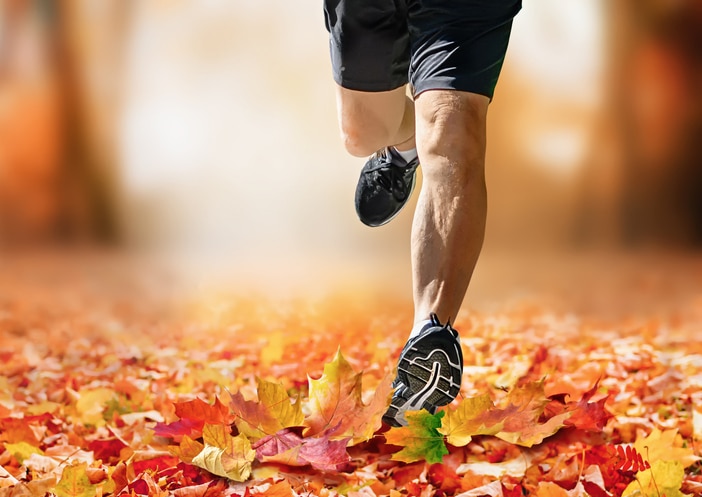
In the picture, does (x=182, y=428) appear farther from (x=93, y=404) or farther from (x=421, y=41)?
(x=421, y=41)

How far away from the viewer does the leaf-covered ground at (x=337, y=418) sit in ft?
3.94

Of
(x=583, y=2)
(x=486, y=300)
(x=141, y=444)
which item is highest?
(x=583, y=2)

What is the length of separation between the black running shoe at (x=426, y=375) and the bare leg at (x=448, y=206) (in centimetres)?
5

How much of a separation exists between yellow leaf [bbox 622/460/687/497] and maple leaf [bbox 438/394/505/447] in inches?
10.7

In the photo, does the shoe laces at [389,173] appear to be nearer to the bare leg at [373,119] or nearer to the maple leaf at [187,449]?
the bare leg at [373,119]

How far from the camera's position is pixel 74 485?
118cm

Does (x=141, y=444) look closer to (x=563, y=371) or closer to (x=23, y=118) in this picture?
(x=563, y=371)

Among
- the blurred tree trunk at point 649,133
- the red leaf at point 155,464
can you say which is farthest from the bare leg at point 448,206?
the blurred tree trunk at point 649,133

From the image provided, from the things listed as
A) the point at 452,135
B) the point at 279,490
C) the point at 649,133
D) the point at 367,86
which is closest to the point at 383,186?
the point at 367,86

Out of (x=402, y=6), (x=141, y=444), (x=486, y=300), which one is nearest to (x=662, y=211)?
(x=486, y=300)

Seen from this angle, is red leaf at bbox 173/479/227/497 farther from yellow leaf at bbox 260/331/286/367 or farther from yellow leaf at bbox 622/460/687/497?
yellow leaf at bbox 260/331/286/367

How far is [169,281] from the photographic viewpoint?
5.34 meters

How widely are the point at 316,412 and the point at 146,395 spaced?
2.63ft

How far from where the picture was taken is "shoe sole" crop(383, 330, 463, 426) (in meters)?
1.34
